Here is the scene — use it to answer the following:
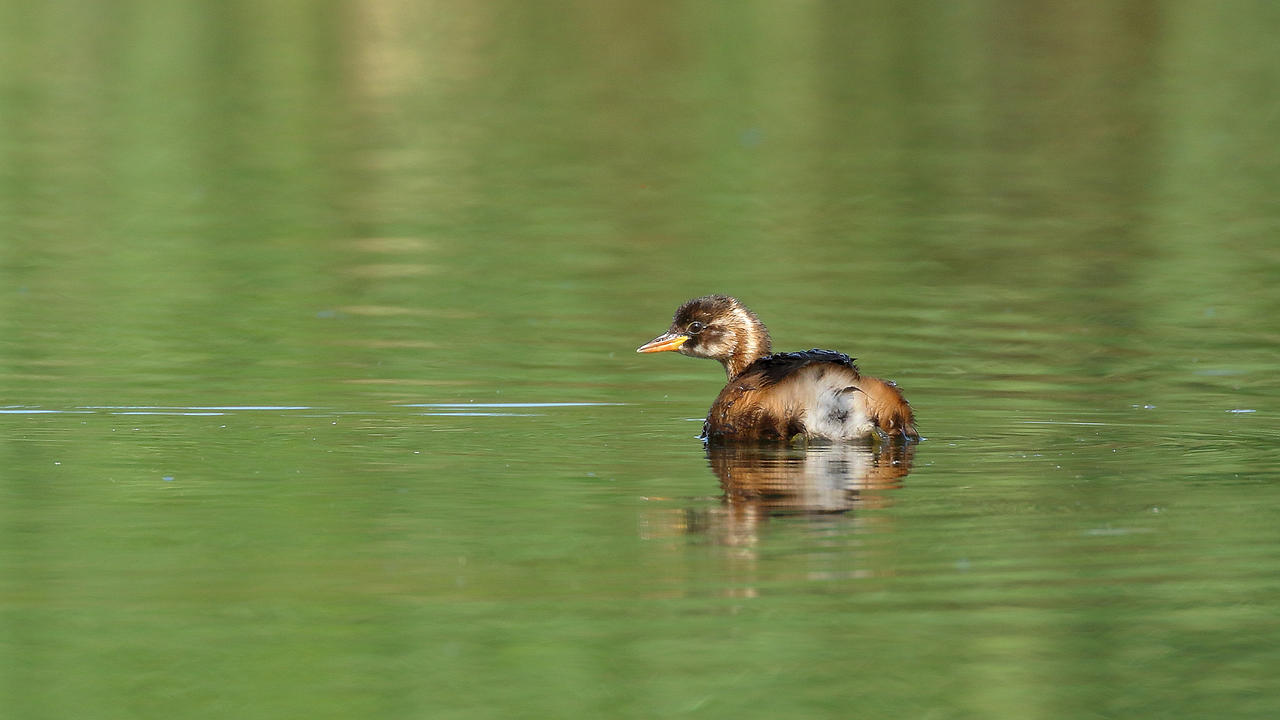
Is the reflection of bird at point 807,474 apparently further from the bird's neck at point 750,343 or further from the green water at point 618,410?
the bird's neck at point 750,343

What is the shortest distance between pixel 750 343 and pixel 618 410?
778 mm

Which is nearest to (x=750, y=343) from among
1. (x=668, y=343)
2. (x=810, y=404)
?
(x=668, y=343)

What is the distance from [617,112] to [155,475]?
19.8 m

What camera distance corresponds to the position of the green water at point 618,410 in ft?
19.6

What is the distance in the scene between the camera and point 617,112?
28000mm

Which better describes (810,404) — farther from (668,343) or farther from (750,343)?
(668,343)

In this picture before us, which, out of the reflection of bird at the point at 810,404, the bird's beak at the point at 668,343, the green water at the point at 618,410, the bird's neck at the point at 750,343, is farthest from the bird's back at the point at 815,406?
the bird's beak at the point at 668,343

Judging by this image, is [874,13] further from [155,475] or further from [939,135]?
[155,475]

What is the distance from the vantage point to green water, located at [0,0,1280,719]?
5.98 m

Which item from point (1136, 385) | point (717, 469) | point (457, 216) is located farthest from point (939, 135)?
point (717, 469)

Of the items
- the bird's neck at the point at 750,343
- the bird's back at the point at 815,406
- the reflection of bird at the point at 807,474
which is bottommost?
the reflection of bird at the point at 807,474

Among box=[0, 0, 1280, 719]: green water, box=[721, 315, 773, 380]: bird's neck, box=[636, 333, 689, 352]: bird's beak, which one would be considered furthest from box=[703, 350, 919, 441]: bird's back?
box=[636, 333, 689, 352]: bird's beak

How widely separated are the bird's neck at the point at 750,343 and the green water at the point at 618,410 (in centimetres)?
35

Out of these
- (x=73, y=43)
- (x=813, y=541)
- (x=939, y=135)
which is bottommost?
(x=813, y=541)
